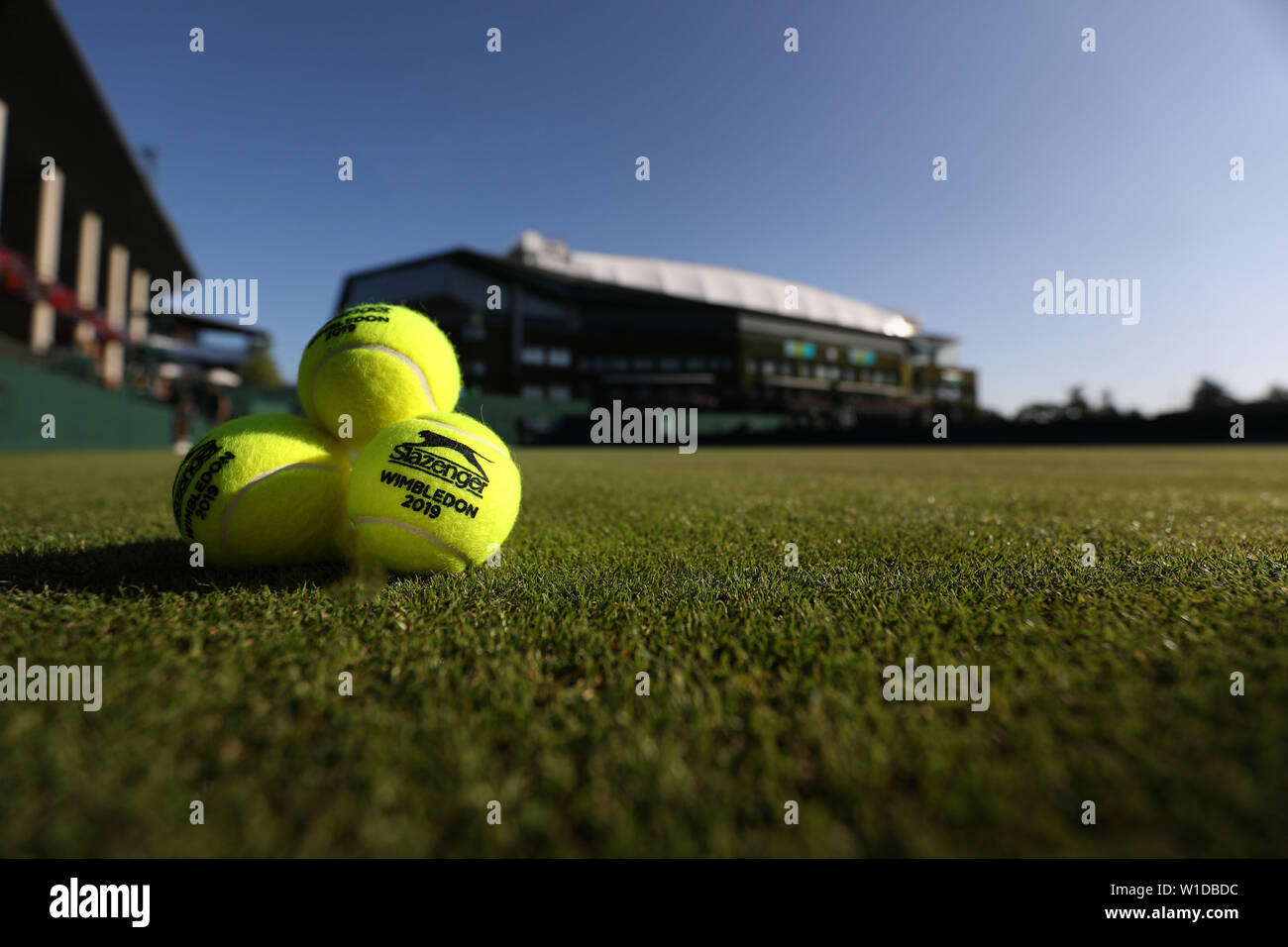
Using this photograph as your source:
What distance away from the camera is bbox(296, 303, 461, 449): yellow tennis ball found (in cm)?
252

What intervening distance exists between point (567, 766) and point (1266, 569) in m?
3.03

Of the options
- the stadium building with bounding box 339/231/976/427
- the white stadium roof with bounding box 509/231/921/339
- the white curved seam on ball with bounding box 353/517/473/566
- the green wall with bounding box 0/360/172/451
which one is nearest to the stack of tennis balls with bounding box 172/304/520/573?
the white curved seam on ball with bounding box 353/517/473/566

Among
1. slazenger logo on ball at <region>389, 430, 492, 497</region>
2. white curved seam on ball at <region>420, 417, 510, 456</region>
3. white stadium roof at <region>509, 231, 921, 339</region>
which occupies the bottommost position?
slazenger logo on ball at <region>389, 430, 492, 497</region>

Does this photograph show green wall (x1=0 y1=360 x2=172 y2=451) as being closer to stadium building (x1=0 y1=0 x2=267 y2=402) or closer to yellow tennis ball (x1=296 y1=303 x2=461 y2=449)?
stadium building (x1=0 y1=0 x2=267 y2=402)

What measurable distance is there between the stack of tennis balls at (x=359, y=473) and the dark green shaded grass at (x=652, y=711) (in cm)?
16

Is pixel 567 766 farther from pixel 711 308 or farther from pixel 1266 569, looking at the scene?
pixel 711 308

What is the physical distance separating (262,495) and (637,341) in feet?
151

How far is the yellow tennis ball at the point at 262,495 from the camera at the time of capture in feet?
7.44

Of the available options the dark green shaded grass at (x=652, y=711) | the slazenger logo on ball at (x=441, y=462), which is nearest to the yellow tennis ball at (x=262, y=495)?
the dark green shaded grass at (x=652, y=711)

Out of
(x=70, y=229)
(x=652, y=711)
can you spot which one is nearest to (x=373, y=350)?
(x=652, y=711)

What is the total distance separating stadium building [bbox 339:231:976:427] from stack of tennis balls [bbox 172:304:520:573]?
32573 mm

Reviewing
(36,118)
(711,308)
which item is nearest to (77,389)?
(36,118)

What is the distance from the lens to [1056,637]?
5.23 feet

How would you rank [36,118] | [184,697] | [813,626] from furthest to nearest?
1. [36,118]
2. [813,626]
3. [184,697]
